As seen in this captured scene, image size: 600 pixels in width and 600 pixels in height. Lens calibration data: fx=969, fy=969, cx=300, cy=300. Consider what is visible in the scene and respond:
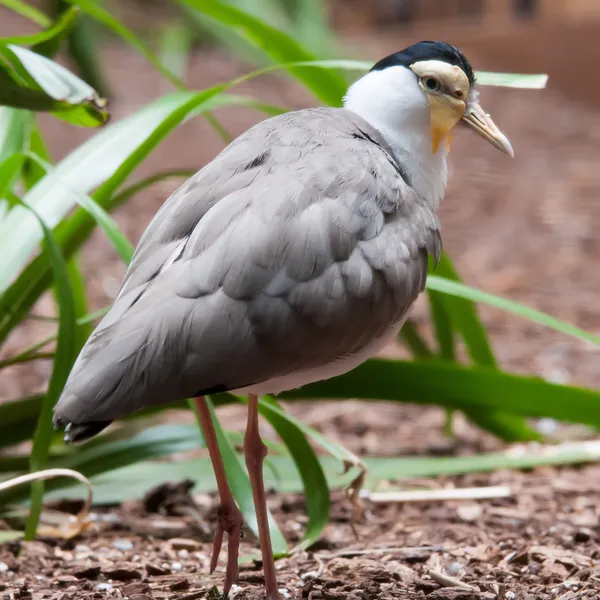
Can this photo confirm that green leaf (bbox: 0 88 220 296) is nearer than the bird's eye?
No

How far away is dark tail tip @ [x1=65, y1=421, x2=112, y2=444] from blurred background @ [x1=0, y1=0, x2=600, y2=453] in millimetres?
1441

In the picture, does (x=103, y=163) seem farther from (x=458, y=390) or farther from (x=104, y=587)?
(x=458, y=390)

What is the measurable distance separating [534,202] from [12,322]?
3031 millimetres

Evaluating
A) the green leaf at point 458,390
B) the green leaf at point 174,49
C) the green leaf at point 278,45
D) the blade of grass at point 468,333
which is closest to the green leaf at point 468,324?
the blade of grass at point 468,333

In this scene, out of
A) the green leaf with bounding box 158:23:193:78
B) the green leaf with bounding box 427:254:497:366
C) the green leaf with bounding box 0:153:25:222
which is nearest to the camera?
the green leaf with bounding box 0:153:25:222

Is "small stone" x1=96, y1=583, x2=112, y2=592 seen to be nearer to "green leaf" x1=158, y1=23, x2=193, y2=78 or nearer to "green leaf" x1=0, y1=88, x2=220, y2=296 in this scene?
Result: "green leaf" x1=0, y1=88, x2=220, y2=296

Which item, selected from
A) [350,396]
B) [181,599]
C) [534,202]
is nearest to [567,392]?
[350,396]

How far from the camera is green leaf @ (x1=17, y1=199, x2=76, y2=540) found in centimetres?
164

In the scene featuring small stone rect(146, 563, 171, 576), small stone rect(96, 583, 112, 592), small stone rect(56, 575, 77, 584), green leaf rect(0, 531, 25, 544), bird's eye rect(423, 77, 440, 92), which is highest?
bird's eye rect(423, 77, 440, 92)

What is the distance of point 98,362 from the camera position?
1.19 meters

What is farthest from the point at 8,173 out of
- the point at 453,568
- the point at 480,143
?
the point at 480,143

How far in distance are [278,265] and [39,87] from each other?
53 centimetres

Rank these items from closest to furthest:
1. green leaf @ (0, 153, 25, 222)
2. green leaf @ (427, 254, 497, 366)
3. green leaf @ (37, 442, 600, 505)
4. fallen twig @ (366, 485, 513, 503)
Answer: green leaf @ (0, 153, 25, 222) < green leaf @ (37, 442, 600, 505) < fallen twig @ (366, 485, 513, 503) < green leaf @ (427, 254, 497, 366)

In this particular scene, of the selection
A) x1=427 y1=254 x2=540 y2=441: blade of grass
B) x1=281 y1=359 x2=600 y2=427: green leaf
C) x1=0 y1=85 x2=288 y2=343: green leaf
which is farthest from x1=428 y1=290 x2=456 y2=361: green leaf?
x1=0 y1=85 x2=288 y2=343: green leaf
